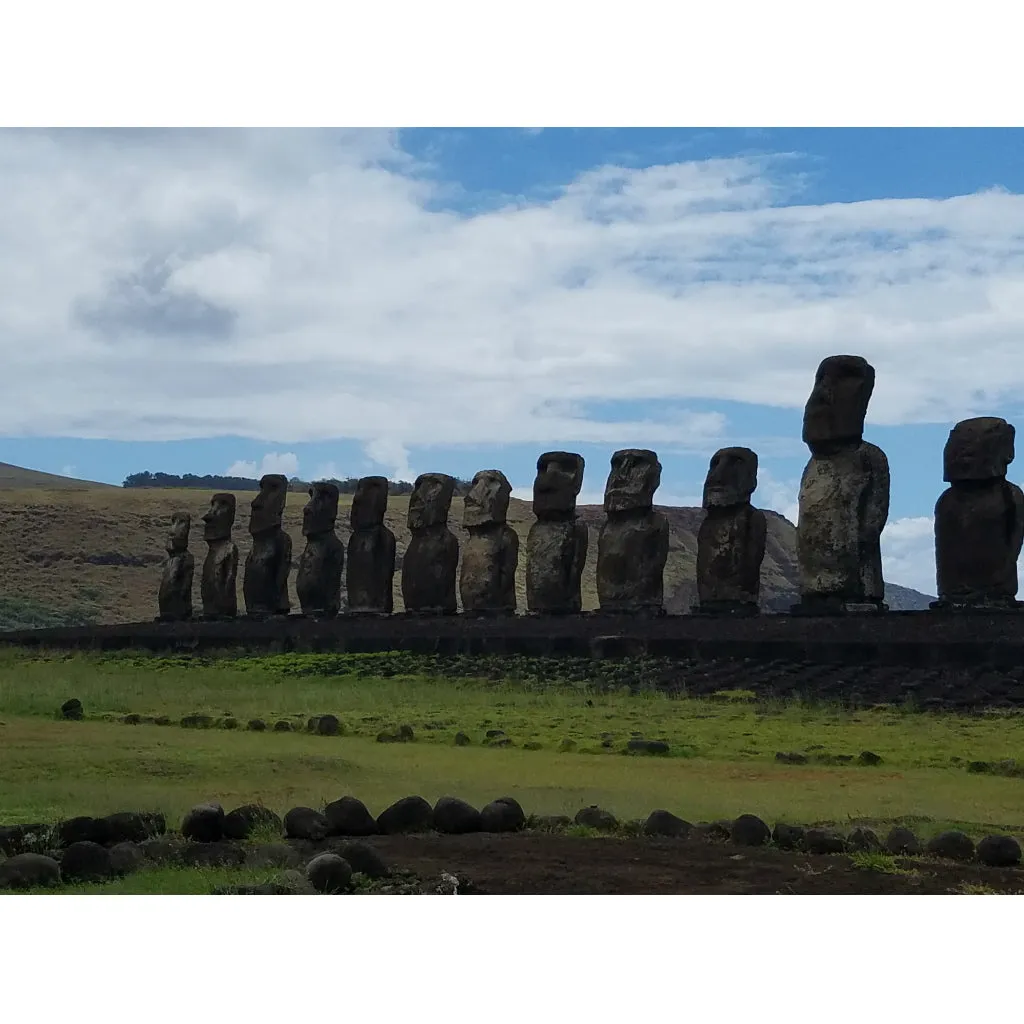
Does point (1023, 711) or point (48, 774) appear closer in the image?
point (48, 774)

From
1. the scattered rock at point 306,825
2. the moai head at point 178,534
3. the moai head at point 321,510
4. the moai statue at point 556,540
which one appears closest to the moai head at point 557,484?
the moai statue at point 556,540

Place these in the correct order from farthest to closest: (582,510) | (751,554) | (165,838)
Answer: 1. (582,510)
2. (751,554)
3. (165,838)

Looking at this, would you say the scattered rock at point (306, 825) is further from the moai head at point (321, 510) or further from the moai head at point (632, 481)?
the moai head at point (321, 510)

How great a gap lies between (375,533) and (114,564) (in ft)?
111

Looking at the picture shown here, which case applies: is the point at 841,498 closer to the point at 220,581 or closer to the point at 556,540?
the point at 556,540

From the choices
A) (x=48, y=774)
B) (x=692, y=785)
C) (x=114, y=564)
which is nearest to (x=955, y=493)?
(x=692, y=785)

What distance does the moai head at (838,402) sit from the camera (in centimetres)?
1892

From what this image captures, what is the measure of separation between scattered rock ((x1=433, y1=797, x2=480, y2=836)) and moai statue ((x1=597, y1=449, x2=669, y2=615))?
1361cm

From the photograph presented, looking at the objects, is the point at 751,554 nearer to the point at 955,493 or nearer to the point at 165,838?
the point at 955,493

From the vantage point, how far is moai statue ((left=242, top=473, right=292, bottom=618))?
28.4 m

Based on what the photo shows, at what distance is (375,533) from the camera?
26.5 m

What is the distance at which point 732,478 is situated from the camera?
20.6 m

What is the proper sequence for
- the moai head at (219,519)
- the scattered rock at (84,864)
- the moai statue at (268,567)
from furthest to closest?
the moai head at (219,519), the moai statue at (268,567), the scattered rock at (84,864)

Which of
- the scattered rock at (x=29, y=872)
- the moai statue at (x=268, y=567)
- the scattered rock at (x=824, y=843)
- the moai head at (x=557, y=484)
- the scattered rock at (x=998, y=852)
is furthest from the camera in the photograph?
the moai statue at (x=268, y=567)
